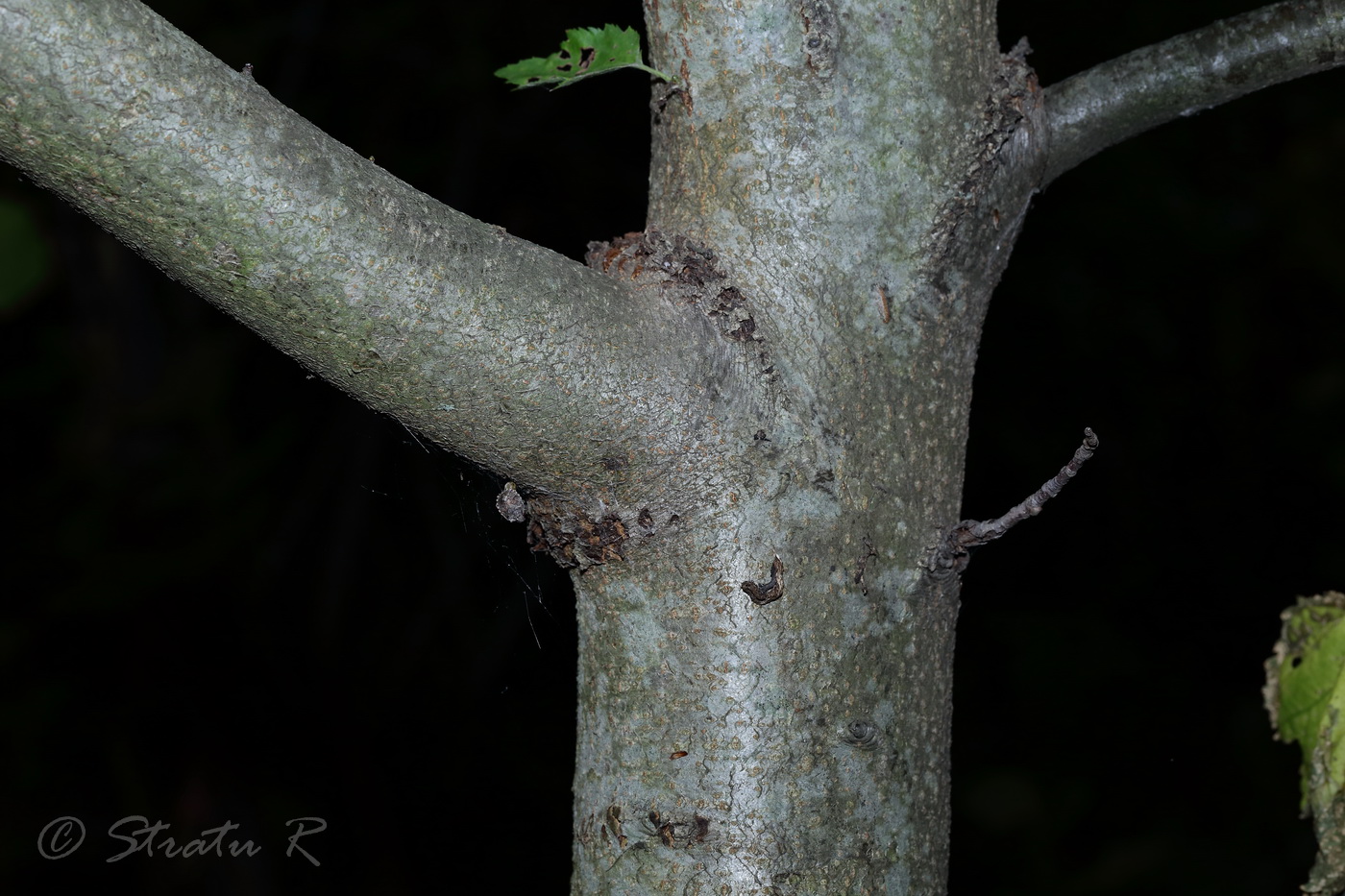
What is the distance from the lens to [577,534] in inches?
30.8

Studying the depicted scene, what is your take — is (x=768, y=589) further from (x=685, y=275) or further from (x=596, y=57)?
(x=596, y=57)

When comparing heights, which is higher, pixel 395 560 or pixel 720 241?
pixel 395 560

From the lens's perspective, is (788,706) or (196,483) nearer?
(788,706)

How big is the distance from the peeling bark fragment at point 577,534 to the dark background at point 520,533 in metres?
1.94

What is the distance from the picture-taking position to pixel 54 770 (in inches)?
118

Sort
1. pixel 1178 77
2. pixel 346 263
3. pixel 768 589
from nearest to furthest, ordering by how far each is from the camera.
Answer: pixel 346 263 < pixel 768 589 < pixel 1178 77

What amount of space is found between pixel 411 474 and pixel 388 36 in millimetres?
1300

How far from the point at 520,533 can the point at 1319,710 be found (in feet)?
6.39

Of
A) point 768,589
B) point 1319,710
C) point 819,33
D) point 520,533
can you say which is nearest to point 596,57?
point 819,33

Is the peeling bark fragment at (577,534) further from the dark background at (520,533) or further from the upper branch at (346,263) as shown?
the dark background at (520,533)

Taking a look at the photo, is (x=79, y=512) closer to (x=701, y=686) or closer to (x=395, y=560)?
(x=395, y=560)

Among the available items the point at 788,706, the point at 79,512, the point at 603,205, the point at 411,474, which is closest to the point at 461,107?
the point at 603,205

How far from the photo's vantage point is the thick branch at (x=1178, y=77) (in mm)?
910

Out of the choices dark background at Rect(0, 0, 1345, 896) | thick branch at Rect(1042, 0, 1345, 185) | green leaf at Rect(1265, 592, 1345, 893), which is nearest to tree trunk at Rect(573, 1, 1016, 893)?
thick branch at Rect(1042, 0, 1345, 185)
